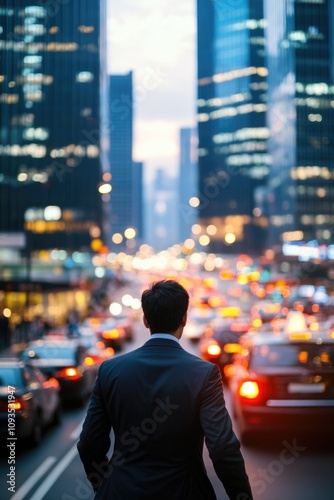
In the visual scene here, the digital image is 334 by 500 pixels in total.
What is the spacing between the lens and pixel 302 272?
7356 cm

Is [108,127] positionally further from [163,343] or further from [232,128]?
[163,343]

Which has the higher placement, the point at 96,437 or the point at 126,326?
the point at 96,437

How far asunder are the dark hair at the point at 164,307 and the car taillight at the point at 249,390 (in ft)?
21.2

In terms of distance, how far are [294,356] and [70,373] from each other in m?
6.80

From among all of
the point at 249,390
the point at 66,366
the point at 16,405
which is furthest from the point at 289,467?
the point at 66,366

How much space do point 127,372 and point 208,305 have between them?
55797mm

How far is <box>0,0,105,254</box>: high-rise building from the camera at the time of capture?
50375mm

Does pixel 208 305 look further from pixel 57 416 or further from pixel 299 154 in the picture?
pixel 299 154

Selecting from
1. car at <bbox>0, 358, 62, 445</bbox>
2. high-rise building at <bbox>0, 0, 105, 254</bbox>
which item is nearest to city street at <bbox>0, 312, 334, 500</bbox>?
car at <bbox>0, 358, 62, 445</bbox>

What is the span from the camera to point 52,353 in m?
16.5

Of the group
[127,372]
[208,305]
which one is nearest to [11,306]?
[208,305]

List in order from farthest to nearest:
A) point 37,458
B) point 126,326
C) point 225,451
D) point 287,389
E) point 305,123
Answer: point 305,123, point 126,326, point 37,458, point 287,389, point 225,451

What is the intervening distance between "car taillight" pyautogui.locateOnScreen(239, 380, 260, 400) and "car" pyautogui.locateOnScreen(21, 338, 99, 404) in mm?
6180

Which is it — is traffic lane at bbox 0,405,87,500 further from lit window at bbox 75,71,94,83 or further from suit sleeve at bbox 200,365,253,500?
lit window at bbox 75,71,94,83
